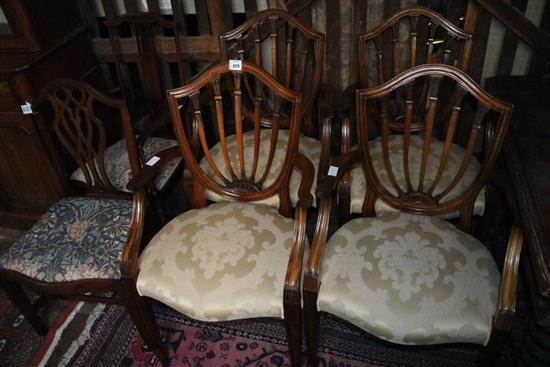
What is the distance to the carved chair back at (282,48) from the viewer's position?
1772 mm

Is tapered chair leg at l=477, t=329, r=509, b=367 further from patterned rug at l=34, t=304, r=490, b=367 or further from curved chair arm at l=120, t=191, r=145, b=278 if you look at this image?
curved chair arm at l=120, t=191, r=145, b=278

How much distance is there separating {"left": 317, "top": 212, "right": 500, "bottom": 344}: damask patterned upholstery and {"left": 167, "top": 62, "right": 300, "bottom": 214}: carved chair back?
1.08 ft

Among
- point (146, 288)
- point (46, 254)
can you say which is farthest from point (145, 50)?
point (146, 288)

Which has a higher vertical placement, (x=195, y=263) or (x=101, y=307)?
(x=195, y=263)

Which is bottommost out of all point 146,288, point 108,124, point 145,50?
point 146,288

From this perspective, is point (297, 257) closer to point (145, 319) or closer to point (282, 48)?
point (145, 319)

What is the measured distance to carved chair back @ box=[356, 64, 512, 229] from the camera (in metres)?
1.31

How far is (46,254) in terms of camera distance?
60.6 inches

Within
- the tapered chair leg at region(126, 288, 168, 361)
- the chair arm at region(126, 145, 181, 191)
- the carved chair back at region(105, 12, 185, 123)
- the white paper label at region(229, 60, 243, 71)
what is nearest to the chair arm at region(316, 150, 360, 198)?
the white paper label at region(229, 60, 243, 71)

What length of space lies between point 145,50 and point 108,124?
42 centimetres

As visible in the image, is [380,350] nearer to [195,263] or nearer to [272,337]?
[272,337]

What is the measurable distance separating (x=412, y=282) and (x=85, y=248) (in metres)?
1.04

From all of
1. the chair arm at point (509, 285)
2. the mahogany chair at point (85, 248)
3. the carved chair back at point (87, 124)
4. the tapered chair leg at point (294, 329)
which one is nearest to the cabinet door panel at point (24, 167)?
the carved chair back at point (87, 124)

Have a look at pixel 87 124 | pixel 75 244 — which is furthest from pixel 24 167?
pixel 75 244
